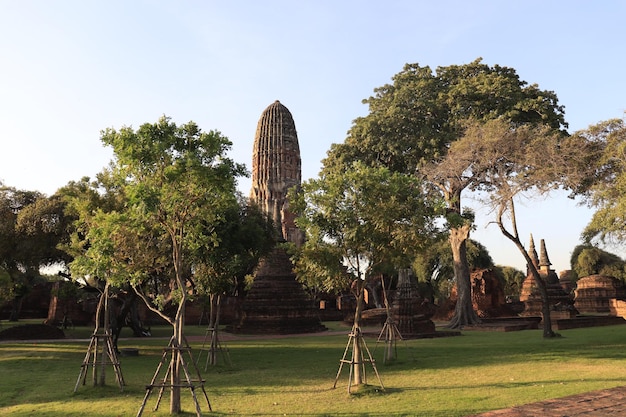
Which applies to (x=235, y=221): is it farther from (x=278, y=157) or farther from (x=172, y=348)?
(x=278, y=157)

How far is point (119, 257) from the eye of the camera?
437 inches

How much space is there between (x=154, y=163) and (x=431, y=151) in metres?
23.7

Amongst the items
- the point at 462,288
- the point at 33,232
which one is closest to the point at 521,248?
the point at 462,288

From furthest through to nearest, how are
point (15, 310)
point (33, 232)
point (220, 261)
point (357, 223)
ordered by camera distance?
point (15, 310) → point (33, 232) → point (220, 261) → point (357, 223)

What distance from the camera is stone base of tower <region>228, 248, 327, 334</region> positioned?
31969 mm

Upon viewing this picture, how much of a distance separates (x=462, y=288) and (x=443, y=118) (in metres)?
11.0

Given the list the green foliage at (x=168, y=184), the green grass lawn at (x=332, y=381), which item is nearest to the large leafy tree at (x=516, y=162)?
the green grass lawn at (x=332, y=381)

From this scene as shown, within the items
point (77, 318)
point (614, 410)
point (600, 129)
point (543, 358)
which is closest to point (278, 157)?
point (77, 318)

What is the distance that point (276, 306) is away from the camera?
3278 centimetres

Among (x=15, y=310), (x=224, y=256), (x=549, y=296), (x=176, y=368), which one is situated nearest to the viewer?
(x=176, y=368)

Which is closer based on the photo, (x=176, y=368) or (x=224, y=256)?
(x=176, y=368)

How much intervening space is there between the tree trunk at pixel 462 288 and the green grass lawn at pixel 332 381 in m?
11.6

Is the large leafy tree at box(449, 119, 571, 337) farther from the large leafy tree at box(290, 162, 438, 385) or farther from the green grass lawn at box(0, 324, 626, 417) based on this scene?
the large leafy tree at box(290, 162, 438, 385)

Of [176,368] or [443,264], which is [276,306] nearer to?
[176,368]
